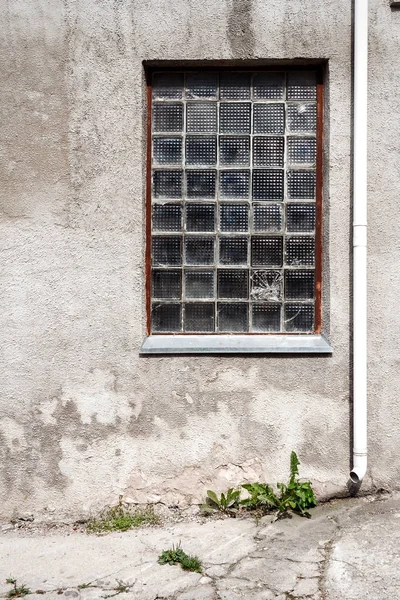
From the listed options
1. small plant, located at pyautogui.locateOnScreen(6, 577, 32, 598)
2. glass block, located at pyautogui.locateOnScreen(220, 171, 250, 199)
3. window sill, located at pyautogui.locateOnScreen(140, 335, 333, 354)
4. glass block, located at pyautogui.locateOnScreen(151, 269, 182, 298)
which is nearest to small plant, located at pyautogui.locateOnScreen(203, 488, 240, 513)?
window sill, located at pyautogui.locateOnScreen(140, 335, 333, 354)

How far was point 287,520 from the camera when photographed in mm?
4516

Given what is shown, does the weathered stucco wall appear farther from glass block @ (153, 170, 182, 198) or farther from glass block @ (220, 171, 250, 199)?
glass block @ (220, 171, 250, 199)

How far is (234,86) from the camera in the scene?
4930 mm

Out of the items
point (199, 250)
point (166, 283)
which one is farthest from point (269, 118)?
point (166, 283)

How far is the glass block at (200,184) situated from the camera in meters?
4.94

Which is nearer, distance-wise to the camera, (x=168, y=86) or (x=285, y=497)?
(x=285, y=497)

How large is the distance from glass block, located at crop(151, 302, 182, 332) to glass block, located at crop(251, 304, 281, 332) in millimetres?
602

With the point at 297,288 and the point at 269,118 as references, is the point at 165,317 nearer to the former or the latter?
the point at 297,288

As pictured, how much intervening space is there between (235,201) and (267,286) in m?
0.72

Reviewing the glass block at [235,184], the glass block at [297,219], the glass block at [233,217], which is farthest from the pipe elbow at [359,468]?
the glass block at [235,184]

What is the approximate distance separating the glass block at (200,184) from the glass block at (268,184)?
1.12 feet

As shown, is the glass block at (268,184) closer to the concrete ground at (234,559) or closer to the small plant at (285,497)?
the small plant at (285,497)

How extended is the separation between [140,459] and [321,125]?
117 inches

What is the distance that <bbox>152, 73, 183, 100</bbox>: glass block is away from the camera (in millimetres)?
4918
